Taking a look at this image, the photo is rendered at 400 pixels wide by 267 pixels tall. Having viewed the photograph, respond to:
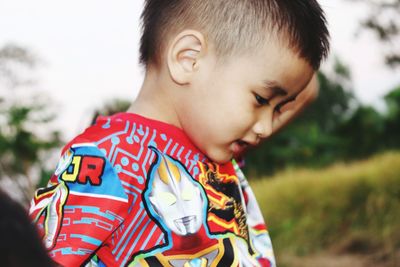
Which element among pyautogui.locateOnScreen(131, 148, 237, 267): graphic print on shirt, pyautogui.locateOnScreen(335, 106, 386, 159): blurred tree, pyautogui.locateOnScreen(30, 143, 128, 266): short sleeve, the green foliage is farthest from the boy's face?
pyautogui.locateOnScreen(335, 106, 386, 159): blurred tree

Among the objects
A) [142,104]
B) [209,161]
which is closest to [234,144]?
[209,161]

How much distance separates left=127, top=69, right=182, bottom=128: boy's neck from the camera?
1635mm

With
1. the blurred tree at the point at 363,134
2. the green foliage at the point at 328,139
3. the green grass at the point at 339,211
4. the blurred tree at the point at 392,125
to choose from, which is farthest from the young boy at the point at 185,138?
the blurred tree at the point at 392,125

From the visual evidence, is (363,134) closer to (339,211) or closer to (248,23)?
(339,211)

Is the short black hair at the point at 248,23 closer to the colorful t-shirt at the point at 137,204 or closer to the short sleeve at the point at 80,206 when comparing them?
the colorful t-shirt at the point at 137,204

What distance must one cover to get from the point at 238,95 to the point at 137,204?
41cm

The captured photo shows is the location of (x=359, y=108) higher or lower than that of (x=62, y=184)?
higher

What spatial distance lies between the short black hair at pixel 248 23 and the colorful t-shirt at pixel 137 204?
0.94ft

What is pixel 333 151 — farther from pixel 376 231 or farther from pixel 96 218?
pixel 96 218

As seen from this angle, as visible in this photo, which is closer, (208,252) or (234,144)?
(208,252)

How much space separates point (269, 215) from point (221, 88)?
253 inches

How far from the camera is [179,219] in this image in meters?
1.49

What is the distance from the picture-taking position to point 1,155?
11250 millimetres

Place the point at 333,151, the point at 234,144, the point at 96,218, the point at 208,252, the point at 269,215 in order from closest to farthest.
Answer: the point at 96,218
the point at 208,252
the point at 234,144
the point at 269,215
the point at 333,151
